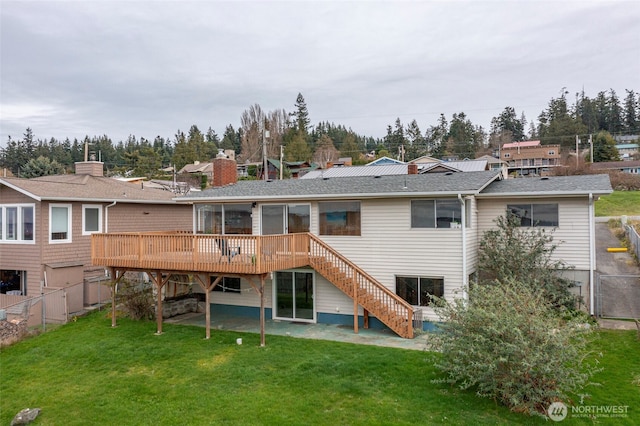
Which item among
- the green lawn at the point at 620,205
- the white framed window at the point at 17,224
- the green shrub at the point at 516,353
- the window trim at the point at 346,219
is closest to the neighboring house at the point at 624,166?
the green lawn at the point at 620,205

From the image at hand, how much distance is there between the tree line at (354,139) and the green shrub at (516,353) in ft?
186

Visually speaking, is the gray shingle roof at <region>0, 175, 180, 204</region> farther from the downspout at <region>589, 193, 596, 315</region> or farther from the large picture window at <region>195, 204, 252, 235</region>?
the downspout at <region>589, 193, 596, 315</region>

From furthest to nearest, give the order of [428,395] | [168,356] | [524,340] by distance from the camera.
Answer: [168,356] → [428,395] → [524,340]

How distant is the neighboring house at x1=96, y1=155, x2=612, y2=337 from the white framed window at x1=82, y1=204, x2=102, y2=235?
466cm

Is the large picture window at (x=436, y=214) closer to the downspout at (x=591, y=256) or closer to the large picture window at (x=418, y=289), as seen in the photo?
the large picture window at (x=418, y=289)

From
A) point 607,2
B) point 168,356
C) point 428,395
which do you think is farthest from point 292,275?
point 607,2

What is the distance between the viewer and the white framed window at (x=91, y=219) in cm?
1728

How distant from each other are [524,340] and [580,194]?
25.6 ft

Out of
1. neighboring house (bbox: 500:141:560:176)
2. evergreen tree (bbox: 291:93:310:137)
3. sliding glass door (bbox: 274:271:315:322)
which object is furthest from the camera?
evergreen tree (bbox: 291:93:310:137)

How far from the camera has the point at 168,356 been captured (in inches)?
439

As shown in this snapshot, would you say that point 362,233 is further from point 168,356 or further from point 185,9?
point 185,9

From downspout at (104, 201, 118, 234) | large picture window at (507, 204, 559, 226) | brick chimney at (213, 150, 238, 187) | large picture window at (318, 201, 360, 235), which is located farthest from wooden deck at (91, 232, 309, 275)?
large picture window at (507, 204, 559, 226)

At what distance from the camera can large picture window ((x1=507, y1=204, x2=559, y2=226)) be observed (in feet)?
44.7

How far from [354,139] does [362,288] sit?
77.4 m
